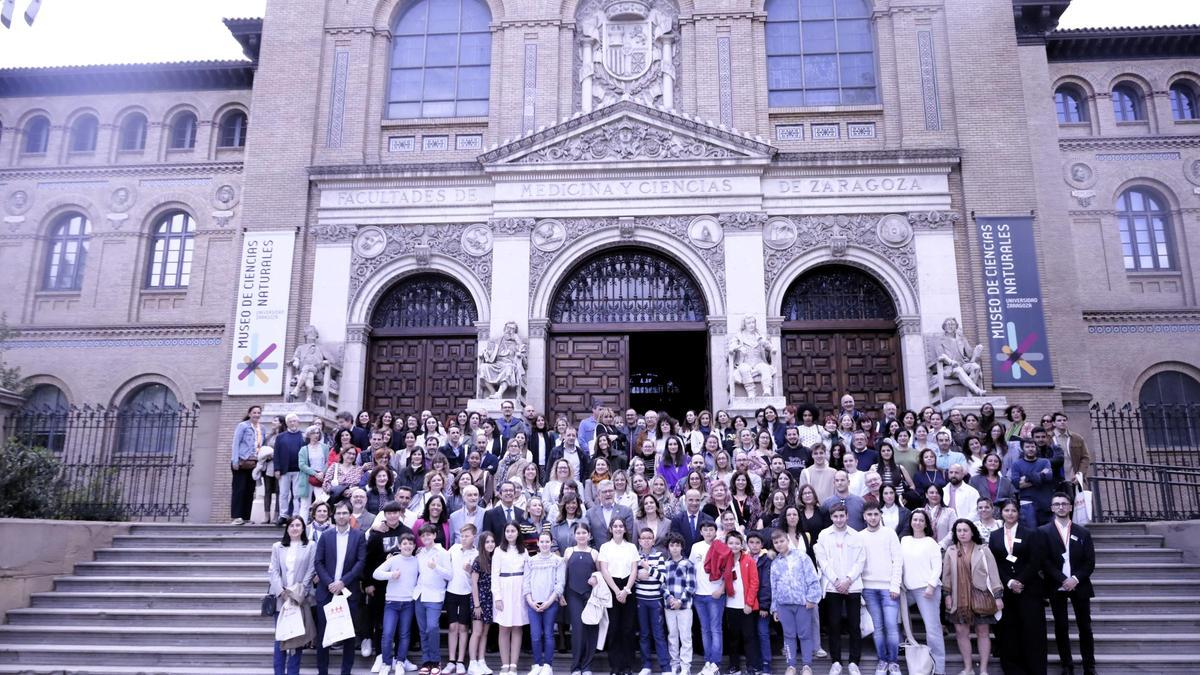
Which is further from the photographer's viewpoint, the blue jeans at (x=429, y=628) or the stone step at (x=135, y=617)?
the stone step at (x=135, y=617)

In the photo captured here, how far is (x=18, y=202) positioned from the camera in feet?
90.0

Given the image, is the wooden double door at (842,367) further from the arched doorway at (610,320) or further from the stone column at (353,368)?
the stone column at (353,368)

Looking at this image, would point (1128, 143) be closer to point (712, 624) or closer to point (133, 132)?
point (712, 624)

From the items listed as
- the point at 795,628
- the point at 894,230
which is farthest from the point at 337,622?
the point at 894,230

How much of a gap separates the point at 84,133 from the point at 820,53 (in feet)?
78.7

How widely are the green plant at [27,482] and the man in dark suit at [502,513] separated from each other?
7.69 m

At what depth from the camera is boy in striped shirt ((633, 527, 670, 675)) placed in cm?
916

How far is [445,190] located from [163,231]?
1335 cm

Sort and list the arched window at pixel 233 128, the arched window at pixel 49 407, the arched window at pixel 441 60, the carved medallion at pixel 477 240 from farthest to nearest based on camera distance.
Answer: the arched window at pixel 233 128 < the arched window at pixel 49 407 < the arched window at pixel 441 60 < the carved medallion at pixel 477 240

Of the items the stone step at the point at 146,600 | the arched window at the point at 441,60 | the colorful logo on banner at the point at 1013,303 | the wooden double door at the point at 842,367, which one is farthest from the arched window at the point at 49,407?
the colorful logo on banner at the point at 1013,303

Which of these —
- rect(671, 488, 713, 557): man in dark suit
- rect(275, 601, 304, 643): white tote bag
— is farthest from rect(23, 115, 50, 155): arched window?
rect(671, 488, 713, 557): man in dark suit

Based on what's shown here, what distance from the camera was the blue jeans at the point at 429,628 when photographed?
9227 mm

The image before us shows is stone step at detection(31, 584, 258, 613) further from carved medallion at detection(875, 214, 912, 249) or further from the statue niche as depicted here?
carved medallion at detection(875, 214, 912, 249)

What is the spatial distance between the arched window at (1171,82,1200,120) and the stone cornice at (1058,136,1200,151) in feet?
3.17
